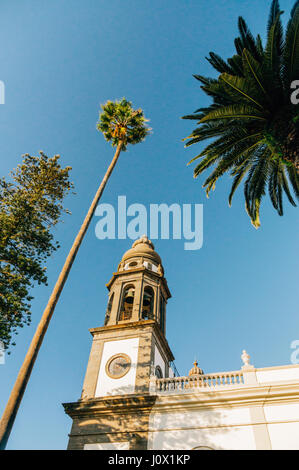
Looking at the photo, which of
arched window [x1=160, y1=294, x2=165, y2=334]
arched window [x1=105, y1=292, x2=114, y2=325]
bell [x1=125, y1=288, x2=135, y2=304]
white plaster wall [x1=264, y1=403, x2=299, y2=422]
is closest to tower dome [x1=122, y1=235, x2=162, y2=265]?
arched window [x1=160, y1=294, x2=165, y2=334]

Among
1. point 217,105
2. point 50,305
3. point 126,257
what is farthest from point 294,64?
point 126,257

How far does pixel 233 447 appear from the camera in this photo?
569 inches

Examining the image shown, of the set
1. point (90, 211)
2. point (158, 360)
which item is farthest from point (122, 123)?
point (158, 360)

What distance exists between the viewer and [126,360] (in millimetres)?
19984

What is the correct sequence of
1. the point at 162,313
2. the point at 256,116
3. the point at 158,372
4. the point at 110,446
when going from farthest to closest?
the point at 162,313 < the point at 158,372 < the point at 110,446 < the point at 256,116

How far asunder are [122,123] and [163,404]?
1532cm

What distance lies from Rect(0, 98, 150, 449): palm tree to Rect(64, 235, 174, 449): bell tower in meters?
10.4

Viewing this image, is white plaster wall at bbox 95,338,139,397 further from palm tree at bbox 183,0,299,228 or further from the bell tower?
palm tree at bbox 183,0,299,228

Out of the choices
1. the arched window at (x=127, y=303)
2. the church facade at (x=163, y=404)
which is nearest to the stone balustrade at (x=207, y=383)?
the church facade at (x=163, y=404)

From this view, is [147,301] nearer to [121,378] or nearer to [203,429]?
[121,378]

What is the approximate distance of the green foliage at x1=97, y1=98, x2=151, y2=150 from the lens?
1736cm

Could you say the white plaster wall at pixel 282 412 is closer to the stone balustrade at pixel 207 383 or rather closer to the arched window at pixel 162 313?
the stone balustrade at pixel 207 383

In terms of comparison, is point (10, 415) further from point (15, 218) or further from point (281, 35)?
point (281, 35)
